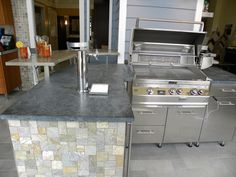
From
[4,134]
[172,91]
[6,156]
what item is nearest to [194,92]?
[172,91]

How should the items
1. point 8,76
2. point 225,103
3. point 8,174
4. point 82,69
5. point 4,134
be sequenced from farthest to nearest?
point 8,76
point 4,134
point 225,103
point 8,174
point 82,69

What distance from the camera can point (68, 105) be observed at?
3.64 feet

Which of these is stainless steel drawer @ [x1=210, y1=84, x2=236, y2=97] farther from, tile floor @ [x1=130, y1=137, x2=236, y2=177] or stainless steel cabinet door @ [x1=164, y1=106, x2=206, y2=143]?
tile floor @ [x1=130, y1=137, x2=236, y2=177]

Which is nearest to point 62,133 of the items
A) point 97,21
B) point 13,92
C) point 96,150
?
point 96,150

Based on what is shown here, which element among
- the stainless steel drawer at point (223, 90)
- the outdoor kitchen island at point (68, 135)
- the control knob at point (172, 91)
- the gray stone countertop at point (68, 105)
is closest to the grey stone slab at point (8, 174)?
the outdoor kitchen island at point (68, 135)

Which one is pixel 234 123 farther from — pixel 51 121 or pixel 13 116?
pixel 13 116

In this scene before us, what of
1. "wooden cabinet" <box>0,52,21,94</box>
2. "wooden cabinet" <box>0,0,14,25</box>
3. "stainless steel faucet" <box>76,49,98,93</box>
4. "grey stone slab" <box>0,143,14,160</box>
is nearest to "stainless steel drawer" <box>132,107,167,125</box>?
"stainless steel faucet" <box>76,49,98,93</box>

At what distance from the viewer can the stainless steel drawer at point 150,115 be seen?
1.90m

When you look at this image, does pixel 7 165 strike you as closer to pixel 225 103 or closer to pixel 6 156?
pixel 6 156

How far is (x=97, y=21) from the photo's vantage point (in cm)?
523

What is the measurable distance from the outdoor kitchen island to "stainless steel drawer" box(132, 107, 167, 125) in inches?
29.5

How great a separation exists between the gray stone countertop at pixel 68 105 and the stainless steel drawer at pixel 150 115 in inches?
19.6

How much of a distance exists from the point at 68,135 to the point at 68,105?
0.18 m

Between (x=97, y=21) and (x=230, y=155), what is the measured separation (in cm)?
454
